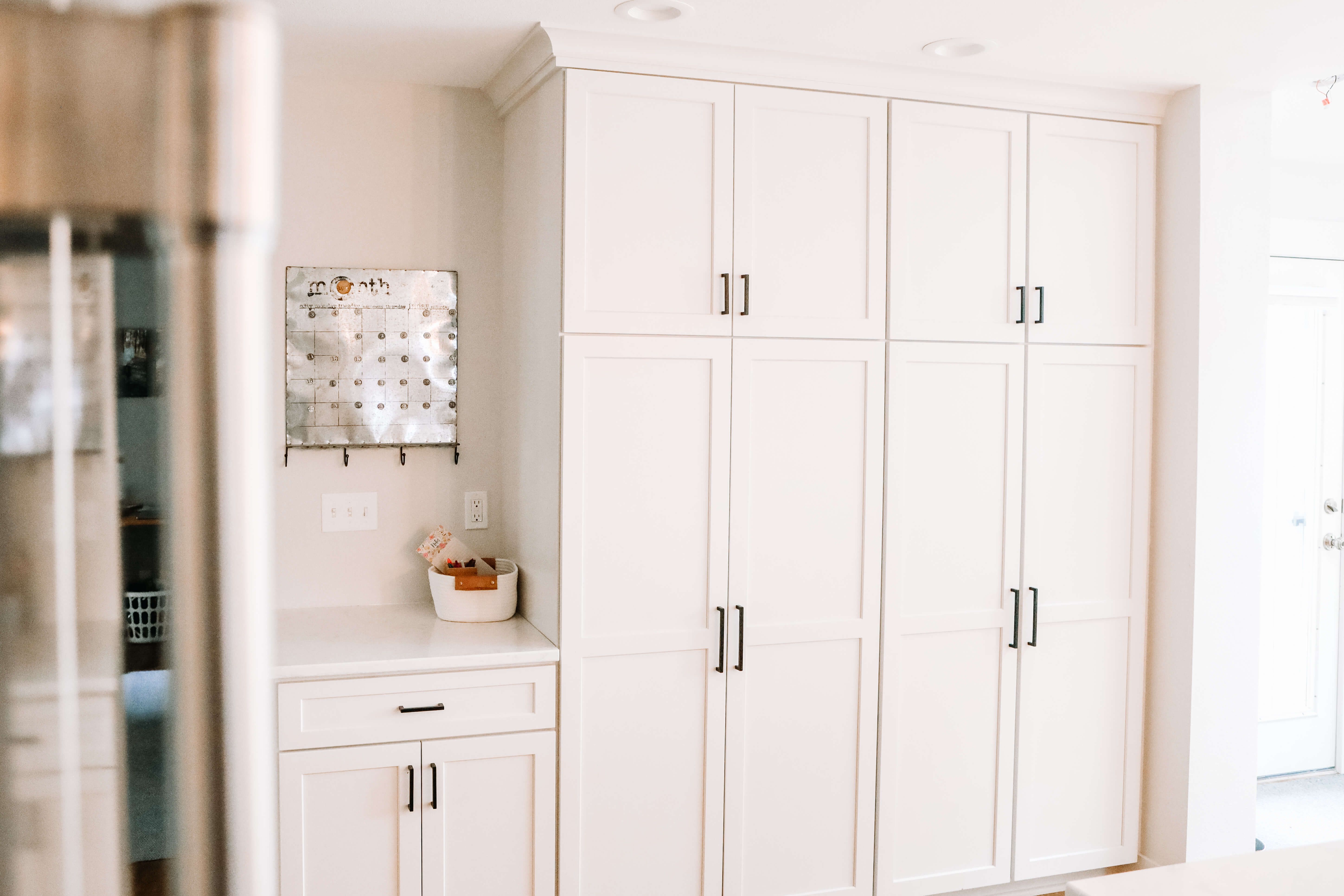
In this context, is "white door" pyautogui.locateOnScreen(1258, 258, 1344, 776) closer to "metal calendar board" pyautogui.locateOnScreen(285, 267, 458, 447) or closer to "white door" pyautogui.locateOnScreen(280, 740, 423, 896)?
"metal calendar board" pyautogui.locateOnScreen(285, 267, 458, 447)

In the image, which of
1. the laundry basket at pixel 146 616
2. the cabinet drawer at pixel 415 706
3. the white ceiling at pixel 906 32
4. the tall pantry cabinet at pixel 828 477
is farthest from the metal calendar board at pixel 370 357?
the laundry basket at pixel 146 616

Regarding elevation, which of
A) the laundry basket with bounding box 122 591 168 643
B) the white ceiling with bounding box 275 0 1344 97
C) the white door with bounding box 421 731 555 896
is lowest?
the white door with bounding box 421 731 555 896

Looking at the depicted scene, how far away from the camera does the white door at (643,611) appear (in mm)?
2443

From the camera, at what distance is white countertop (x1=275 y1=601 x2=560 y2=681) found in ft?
7.55

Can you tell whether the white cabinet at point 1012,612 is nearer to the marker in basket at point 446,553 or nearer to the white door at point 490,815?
the white door at point 490,815

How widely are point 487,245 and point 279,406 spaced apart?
0.76m

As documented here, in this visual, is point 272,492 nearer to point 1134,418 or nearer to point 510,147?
point 510,147

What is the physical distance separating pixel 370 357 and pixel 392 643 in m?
0.85

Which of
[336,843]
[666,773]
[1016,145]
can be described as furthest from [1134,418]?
[336,843]

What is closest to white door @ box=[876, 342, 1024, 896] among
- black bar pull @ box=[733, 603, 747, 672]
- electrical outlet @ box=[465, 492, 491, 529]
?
black bar pull @ box=[733, 603, 747, 672]

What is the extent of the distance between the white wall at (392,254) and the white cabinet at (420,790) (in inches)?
24.0

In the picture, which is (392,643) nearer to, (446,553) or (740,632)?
(446,553)

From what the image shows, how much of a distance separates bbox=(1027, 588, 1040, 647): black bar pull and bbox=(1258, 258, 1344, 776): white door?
5.80 ft

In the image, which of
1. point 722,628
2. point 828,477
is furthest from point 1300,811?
point 722,628
